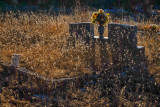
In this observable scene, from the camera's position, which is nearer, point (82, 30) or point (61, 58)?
point (61, 58)

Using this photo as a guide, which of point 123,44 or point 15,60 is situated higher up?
point 123,44

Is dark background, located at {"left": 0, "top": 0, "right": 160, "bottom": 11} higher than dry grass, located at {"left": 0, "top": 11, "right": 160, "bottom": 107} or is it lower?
higher

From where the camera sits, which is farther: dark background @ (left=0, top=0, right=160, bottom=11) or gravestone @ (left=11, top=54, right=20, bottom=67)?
dark background @ (left=0, top=0, right=160, bottom=11)

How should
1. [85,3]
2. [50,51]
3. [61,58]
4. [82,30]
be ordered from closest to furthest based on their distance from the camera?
[61,58]
[50,51]
[82,30]
[85,3]

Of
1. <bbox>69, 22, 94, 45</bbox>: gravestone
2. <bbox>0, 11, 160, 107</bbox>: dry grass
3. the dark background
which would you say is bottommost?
<bbox>0, 11, 160, 107</bbox>: dry grass

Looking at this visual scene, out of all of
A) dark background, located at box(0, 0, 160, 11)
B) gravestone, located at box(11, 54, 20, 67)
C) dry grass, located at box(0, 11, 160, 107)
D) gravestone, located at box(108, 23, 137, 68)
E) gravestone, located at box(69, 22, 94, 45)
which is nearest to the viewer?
dry grass, located at box(0, 11, 160, 107)

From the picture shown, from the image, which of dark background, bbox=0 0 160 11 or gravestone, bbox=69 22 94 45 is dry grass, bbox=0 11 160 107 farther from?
dark background, bbox=0 0 160 11

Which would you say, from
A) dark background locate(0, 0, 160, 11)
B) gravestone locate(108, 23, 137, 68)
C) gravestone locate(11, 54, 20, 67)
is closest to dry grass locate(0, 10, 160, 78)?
gravestone locate(11, 54, 20, 67)

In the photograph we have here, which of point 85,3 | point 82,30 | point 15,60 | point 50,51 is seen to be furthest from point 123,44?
point 85,3

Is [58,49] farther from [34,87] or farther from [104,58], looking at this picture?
[34,87]

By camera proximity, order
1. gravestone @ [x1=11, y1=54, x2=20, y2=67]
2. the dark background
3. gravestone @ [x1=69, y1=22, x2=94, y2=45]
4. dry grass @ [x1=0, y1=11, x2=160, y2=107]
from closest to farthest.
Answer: dry grass @ [x1=0, y1=11, x2=160, y2=107] → gravestone @ [x1=11, y1=54, x2=20, y2=67] → gravestone @ [x1=69, y1=22, x2=94, y2=45] → the dark background

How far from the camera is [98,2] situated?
19.0 metres

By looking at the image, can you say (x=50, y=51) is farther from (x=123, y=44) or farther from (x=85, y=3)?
(x=85, y=3)

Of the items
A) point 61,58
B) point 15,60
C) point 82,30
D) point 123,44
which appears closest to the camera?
point 15,60
